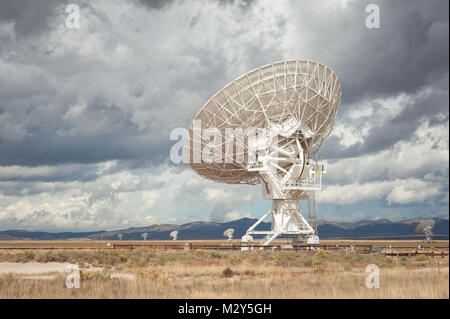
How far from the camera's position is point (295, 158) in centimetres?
4028

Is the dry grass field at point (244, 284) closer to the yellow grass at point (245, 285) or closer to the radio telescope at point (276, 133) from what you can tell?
the yellow grass at point (245, 285)

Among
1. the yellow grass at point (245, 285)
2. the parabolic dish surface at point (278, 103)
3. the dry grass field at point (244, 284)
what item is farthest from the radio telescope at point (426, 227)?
the yellow grass at point (245, 285)

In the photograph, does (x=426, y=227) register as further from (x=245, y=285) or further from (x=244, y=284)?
(x=245, y=285)

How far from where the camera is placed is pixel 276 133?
38719 mm

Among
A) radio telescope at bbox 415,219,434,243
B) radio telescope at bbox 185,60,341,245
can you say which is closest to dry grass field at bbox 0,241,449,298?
radio telescope at bbox 185,60,341,245

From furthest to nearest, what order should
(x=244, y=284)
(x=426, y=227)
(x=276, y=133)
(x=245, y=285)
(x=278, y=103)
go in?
(x=426, y=227) → (x=276, y=133) → (x=278, y=103) → (x=244, y=284) → (x=245, y=285)

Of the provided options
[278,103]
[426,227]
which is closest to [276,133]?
[278,103]

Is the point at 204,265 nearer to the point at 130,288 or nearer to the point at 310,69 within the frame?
the point at 130,288

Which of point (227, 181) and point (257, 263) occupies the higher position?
point (227, 181)
